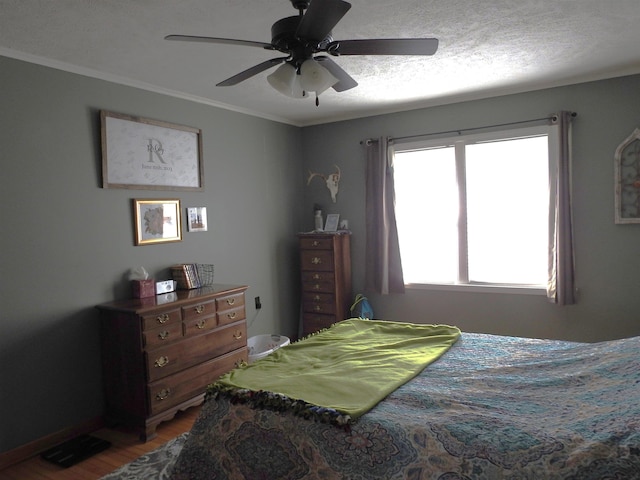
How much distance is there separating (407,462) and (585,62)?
10.4ft

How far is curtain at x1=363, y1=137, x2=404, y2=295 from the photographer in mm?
4578

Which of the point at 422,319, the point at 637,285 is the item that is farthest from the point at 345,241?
the point at 637,285

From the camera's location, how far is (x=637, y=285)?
11.9ft

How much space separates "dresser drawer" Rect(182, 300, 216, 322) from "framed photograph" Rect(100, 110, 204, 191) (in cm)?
101

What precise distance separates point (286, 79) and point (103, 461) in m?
2.45

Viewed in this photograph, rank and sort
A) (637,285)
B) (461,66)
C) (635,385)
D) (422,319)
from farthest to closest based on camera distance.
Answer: (422,319) < (637,285) < (461,66) < (635,385)

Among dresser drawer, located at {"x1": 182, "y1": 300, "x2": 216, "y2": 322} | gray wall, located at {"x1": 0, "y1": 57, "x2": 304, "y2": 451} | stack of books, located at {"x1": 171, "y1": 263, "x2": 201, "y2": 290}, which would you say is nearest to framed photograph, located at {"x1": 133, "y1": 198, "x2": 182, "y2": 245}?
gray wall, located at {"x1": 0, "y1": 57, "x2": 304, "y2": 451}

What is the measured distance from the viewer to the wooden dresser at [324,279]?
4562 millimetres

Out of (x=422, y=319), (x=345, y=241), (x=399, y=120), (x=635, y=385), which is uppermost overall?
(x=399, y=120)

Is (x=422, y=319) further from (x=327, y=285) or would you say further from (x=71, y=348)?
(x=71, y=348)

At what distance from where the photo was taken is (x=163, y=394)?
2988 mm

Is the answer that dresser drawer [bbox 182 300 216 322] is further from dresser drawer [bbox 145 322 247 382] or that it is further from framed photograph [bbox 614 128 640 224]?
framed photograph [bbox 614 128 640 224]

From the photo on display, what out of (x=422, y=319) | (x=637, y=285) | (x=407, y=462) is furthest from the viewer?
(x=422, y=319)

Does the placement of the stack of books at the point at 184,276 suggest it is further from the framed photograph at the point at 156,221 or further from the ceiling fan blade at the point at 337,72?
the ceiling fan blade at the point at 337,72
